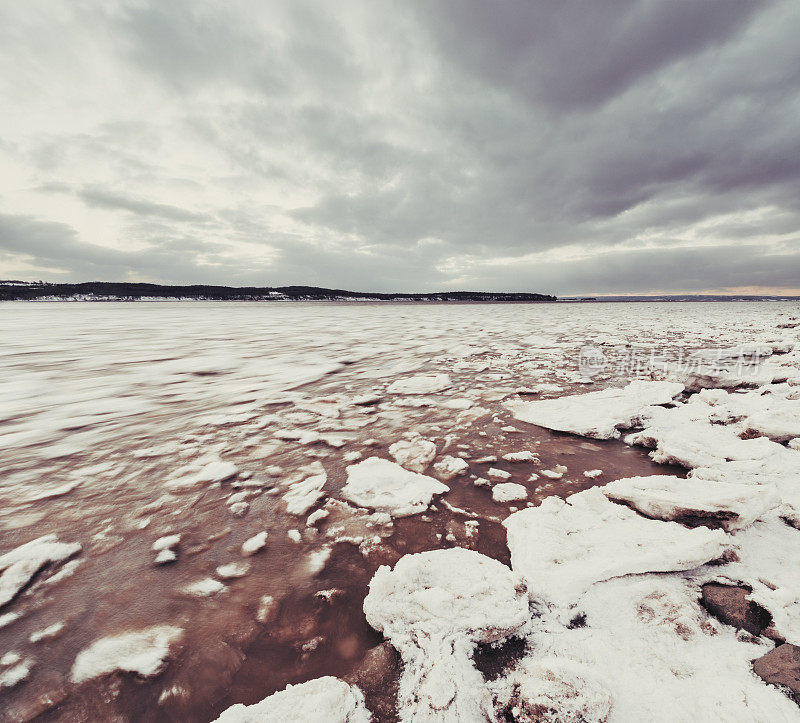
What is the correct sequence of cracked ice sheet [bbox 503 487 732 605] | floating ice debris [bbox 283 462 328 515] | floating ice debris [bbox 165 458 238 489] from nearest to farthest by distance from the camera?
cracked ice sheet [bbox 503 487 732 605] → floating ice debris [bbox 283 462 328 515] → floating ice debris [bbox 165 458 238 489]

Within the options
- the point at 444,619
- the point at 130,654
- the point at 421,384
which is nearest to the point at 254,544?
the point at 130,654

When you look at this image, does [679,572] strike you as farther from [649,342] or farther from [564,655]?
[649,342]

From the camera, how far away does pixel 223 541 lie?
4.47 feet

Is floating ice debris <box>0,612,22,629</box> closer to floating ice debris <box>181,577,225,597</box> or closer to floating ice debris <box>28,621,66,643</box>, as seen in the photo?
floating ice debris <box>28,621,66,643</box>

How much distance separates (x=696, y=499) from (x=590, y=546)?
581 millimetres

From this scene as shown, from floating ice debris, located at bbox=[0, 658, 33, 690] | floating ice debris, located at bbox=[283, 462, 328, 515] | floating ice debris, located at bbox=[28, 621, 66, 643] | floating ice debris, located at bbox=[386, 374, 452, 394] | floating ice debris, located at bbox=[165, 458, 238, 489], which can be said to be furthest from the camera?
floating ice debris, located at bbox=[386, 374, 452, 394]

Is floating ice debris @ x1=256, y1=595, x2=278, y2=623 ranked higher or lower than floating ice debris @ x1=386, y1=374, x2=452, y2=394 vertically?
lower

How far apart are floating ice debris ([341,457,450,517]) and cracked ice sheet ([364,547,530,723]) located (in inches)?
14.2

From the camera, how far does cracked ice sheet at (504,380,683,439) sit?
2.37 meters

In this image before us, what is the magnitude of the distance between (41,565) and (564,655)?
1.81 m

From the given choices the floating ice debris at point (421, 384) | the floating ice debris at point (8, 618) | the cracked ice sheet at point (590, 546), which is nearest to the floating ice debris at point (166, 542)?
the floating ice debris at point (8, 618)

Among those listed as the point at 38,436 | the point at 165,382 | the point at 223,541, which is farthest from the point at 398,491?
the point at 165,382

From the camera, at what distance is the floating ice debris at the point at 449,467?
1.84 meters

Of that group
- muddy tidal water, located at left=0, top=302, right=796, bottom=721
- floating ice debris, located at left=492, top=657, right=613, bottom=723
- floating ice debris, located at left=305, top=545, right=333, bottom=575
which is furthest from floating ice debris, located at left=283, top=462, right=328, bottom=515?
floating ice debris, located at left=492, top=657, right=613, bottom=723
